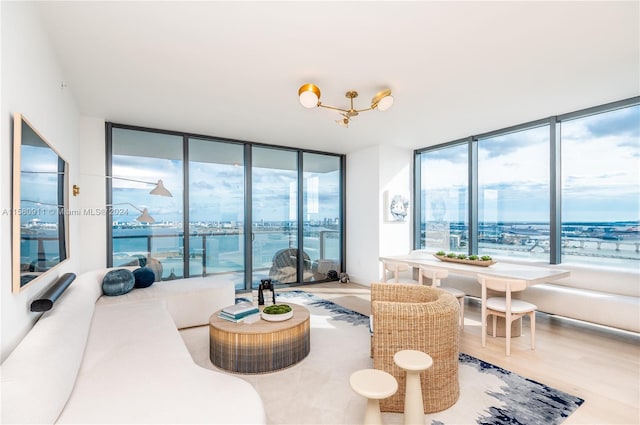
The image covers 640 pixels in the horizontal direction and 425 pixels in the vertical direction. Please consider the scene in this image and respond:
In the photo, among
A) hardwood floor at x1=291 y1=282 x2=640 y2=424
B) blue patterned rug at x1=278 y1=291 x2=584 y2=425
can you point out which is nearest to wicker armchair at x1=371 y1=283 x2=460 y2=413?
blue patterned rug at x1=278 y1=291 x2=584 y2=425

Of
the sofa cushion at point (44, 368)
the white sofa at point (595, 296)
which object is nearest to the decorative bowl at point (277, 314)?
the sofa cushion at point (44, 368)

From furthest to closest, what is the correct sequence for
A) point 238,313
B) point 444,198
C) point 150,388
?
point 444,198 → point 238,313 → point 150,388

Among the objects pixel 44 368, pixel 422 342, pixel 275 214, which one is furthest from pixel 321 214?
pixel 44 368

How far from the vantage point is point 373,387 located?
1.63m

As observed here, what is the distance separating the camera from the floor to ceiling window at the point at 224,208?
14.5ft

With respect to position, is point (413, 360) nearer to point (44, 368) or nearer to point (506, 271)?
point (44, 368)

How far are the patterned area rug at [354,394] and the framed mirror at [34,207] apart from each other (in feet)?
4.87

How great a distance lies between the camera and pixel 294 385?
7.83 feet

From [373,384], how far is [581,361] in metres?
2.38

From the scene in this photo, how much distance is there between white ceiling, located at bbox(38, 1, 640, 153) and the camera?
2.04 metres

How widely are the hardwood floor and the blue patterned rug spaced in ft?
0.31

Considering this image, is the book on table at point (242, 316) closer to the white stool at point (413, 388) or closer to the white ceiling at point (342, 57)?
the white stool at point (413, 388)

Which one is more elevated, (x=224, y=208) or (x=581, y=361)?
(x=224, y=208)

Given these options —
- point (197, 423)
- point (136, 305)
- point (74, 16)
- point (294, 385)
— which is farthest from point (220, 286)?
point (74, 16)
